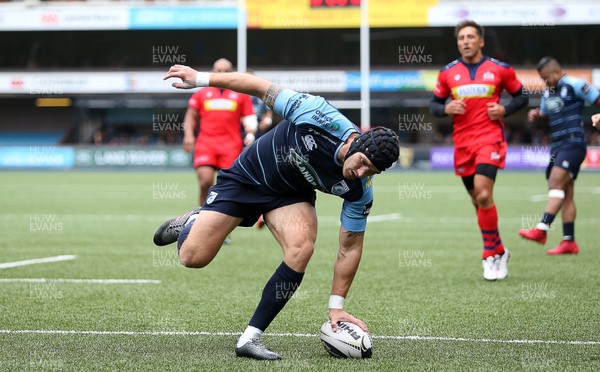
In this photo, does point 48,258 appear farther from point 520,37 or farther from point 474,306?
point 520,37

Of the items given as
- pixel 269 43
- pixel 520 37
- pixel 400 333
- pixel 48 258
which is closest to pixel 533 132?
pixel 520 37

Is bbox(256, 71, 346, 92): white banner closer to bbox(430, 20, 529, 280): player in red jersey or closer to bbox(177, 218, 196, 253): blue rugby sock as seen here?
bbox(430, 20, 529, 280): player in red jersey

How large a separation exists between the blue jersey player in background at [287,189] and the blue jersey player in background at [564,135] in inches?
228

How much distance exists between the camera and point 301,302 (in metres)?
7.23

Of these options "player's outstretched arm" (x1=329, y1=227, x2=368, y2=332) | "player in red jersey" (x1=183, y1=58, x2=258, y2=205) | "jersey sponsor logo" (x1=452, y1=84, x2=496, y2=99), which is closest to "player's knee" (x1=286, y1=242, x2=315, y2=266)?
"player's outstretched arm" (x1=329, y1=227, x2=368, y2=332)

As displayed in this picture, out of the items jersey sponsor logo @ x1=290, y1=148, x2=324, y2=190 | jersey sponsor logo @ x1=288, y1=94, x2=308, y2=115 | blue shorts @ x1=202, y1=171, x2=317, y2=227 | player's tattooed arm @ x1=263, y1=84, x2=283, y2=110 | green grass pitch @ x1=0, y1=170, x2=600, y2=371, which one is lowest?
green grass pitch @ x1=0, y1=170, x2=600, y2=371

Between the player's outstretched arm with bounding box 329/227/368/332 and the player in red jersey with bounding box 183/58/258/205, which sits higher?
the player in red jersey with bounding box 183/58/258/205

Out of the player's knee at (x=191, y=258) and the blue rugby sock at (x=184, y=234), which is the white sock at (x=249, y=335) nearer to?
the player's knee at (x=191, y=258)

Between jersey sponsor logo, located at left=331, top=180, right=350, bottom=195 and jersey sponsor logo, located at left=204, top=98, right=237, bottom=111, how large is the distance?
23.4 ft

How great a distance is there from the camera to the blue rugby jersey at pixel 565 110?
11.1 m

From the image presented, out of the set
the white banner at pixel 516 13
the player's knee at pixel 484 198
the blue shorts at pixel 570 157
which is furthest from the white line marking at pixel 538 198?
the white banner at pixel 516 13

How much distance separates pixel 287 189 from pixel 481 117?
3.88 m

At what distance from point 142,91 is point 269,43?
6.32 metres

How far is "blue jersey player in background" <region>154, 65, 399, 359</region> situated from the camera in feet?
17.2
